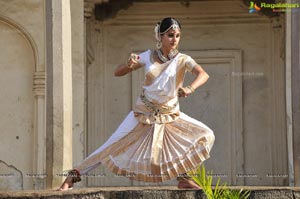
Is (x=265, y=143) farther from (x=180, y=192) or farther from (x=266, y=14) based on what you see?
(x=180, y=192)

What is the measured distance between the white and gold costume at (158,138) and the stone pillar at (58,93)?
96 centimetres

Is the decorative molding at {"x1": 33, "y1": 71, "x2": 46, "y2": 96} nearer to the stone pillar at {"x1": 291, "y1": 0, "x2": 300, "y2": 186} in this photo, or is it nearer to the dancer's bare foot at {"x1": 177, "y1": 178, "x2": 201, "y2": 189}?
the stone pillar at {"x1": 291, "y1": 0, "x2": 300, "y2": 186}

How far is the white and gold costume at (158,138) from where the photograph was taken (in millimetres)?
11258

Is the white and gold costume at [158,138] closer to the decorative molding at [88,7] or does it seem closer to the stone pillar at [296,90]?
the stone pillar at [296,90]

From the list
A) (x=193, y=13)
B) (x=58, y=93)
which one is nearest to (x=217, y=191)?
(x=58, y=93)

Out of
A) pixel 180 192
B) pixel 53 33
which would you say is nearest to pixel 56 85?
pixel 53 33

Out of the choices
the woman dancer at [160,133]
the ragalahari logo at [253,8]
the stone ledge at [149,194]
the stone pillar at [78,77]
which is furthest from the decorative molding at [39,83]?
the stone ledge at [149,194]

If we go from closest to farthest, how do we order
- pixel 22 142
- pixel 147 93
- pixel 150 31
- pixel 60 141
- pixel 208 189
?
pixel 208 189 < pixel 147 93 < pixel 60 141 < pixel 22 142 < pixel 150 31

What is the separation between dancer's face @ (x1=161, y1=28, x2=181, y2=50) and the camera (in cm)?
1145

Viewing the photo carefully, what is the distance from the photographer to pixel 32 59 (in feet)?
52.4

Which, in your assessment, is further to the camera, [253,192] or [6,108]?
[6,108]

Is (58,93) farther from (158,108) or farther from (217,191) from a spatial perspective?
(217,191)

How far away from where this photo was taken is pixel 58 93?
12.7 metres

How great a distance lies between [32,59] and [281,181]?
3425 mm
